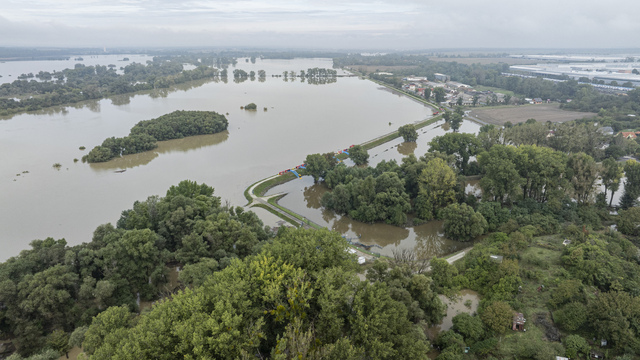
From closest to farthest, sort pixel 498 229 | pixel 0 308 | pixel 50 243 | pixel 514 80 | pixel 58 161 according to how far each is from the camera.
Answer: pixel 0 308 → pixel 50 243 → pixel 498 229 → pixel 58 161 → pixel 514 80

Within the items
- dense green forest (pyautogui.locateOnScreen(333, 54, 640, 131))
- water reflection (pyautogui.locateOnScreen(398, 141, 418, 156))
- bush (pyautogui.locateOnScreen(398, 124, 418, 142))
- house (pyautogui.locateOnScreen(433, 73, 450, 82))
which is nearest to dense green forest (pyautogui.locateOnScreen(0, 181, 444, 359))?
water reflection (pyautogui.locateOnScreen(398, 141, 418, 156))

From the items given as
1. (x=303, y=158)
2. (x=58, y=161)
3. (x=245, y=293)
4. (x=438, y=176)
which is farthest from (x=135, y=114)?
(x=245, y=293)

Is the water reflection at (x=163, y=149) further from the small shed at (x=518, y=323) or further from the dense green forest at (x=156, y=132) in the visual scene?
the small shed at (x=518, y=323)

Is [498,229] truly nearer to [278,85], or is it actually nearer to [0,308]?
[0,308]

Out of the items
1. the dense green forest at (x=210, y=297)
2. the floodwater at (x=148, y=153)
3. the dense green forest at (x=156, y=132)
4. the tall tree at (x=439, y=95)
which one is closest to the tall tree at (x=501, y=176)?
the dense green forest at (x=210, y=297)

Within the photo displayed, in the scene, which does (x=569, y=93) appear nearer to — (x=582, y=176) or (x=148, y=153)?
(x=582, y=176)

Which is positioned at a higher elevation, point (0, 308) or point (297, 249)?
point (297, 249)
